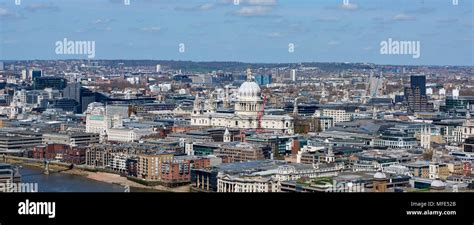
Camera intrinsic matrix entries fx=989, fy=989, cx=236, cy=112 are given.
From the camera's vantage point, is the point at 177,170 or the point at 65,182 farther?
the point at 177,170

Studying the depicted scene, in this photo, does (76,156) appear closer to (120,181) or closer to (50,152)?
(50,152)

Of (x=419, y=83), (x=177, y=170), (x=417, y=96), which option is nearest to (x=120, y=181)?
(x=177, y=170)

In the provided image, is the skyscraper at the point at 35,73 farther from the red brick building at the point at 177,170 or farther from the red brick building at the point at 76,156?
the red brick building at the point at 177,170

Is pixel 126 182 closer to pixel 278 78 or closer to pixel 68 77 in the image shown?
pixel 68 77

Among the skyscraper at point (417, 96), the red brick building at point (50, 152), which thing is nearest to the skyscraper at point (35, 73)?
the skyscraper at point (417, 96)

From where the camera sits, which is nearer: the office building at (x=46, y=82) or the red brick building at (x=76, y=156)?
A: the red brick building at (x=76, y=156)

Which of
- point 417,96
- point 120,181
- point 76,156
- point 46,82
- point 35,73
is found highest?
point 35,73
